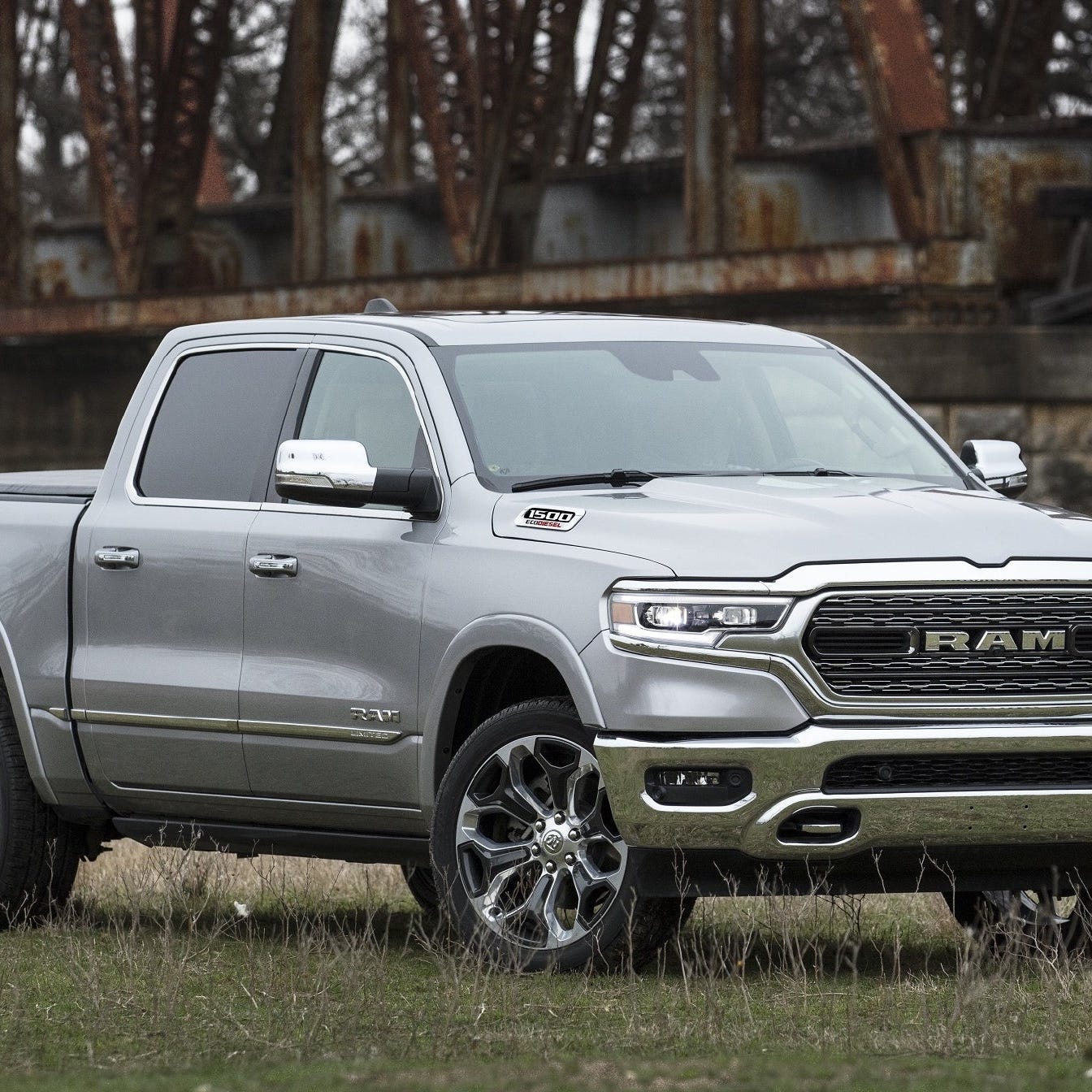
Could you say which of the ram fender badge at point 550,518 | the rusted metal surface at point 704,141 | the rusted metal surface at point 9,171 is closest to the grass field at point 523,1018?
the ram fender badge at point 550,518

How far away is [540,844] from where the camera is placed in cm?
702

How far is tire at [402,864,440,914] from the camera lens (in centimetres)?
900

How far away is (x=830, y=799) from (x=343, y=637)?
1.69m

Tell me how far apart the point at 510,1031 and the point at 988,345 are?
9.49 metres

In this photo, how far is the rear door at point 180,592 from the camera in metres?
8.02

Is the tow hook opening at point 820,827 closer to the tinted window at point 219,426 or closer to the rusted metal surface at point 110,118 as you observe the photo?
Answer: the tinted window at point 219,426

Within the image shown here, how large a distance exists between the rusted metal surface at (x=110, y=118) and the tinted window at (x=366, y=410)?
499 inches

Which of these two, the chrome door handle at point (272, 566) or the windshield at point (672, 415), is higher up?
the windshield at point (672, 415)

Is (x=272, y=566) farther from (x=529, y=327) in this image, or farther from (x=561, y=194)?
(x=561, y=194)

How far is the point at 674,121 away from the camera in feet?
155

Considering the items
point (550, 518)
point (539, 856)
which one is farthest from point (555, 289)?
point (539, 856)

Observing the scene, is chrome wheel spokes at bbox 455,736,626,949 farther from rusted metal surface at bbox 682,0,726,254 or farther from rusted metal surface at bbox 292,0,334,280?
rusted metal surface at bbox 292,0,334,280

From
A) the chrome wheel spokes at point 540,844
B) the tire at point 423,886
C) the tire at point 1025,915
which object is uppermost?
the chrome wheel spokes at point 540,844

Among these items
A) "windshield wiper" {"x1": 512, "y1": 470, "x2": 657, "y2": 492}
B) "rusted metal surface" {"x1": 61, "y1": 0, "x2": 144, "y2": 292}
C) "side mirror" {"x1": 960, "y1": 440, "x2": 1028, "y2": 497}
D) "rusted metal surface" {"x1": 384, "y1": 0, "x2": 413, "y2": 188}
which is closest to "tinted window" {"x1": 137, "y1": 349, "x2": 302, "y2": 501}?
"windshield wiper" {"x1": 512, "y1": 470, "x2": 657, "y2": 492}
